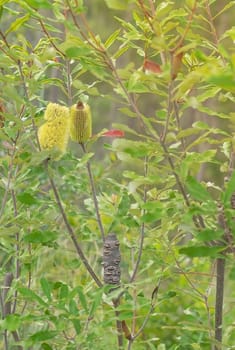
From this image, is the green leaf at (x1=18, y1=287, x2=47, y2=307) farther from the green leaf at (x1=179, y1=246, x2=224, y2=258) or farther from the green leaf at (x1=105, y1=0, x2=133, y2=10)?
the green leaf at (x1=105, y1=0, x2=133, y2=10)

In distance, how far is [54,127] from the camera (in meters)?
0.85

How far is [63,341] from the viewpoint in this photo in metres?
0.91

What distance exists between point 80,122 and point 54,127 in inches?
1.4

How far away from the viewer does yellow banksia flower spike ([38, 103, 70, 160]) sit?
85 cm

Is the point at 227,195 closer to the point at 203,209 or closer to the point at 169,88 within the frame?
the point at 203,209

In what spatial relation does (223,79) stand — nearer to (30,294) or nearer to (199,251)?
(199,251)

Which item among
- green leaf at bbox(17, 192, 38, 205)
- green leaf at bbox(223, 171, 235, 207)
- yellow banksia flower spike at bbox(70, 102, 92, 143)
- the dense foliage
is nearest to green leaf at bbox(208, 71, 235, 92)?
the dense foliage

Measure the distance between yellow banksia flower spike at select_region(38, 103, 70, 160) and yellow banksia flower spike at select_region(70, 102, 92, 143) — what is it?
0.04 feet

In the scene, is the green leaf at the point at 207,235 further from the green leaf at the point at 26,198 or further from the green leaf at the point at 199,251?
the green leaf at the point at 26,198

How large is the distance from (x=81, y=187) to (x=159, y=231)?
158 millimetres

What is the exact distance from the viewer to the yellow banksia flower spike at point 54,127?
0.85 meters

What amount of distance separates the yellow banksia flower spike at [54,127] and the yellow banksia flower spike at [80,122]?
1cm

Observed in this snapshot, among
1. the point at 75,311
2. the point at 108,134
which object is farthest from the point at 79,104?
the point at 75,311

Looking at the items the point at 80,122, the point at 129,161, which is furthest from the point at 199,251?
the point at 80,122
